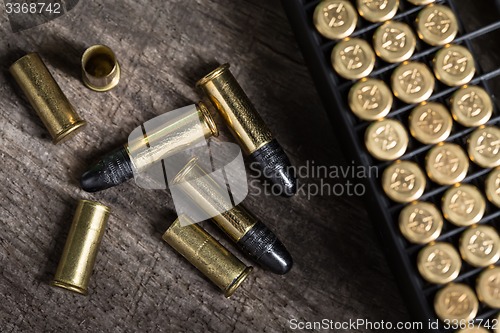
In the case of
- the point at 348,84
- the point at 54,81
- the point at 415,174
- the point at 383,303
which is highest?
the point at 54,81

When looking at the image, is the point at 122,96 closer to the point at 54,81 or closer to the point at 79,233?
the point at 54,81

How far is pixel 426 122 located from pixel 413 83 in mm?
68

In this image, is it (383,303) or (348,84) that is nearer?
(348,84)

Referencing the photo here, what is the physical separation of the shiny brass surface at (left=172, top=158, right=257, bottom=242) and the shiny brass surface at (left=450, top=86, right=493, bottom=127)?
411mm

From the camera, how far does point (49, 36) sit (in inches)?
50.7

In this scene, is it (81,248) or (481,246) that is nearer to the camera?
(481,246)

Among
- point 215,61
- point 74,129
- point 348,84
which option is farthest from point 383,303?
point 74,129

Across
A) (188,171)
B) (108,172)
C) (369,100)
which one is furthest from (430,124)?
(108,172)

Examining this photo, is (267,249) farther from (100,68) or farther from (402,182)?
(100,68)

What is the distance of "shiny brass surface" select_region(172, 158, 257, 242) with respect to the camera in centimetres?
124

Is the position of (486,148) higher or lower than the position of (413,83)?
lower

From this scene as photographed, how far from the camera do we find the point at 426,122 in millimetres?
1098

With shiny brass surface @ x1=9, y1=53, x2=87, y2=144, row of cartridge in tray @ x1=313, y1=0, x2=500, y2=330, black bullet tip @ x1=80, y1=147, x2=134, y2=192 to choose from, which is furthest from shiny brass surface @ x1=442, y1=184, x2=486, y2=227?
shiny brass surface @ x1=9, y1=53, x2=87, y2=144

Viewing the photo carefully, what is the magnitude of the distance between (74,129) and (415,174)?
62 cm
